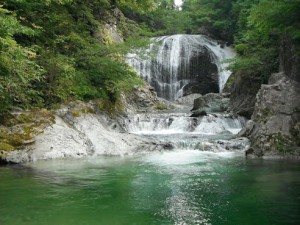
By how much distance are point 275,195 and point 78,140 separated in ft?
23.8

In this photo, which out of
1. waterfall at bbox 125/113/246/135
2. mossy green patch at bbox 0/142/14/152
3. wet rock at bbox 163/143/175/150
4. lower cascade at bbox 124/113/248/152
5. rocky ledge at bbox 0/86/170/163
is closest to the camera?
mossy green patch at bbox 0/142/14/152

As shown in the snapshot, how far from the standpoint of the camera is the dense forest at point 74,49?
1035 centimetres

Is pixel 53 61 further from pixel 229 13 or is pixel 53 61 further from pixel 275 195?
pixel 229 13

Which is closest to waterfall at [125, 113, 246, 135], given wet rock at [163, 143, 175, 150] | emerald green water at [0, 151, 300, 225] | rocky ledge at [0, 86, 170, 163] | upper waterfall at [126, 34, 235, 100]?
rocky ledge at [0, 86, 170, 163]

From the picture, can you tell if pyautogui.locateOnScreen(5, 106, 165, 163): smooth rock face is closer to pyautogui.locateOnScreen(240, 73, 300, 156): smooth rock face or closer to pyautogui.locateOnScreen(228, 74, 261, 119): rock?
pyautogui.locateOnScreen(240, 73, 300, 156): smooth rock face

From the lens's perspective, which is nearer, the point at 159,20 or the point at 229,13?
the point at 229,13

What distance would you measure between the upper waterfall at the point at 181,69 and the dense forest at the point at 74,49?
32.6 feet

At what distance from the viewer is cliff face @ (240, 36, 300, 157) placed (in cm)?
1185

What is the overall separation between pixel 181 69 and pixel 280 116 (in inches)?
793

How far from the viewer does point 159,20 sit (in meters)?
45.2

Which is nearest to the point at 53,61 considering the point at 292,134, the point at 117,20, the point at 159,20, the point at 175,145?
the point at 175,145

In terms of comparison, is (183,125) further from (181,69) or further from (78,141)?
(181,69)

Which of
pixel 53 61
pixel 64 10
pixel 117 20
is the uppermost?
pixel 117 20

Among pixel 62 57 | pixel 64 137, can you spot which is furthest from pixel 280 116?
pixel 62 57
